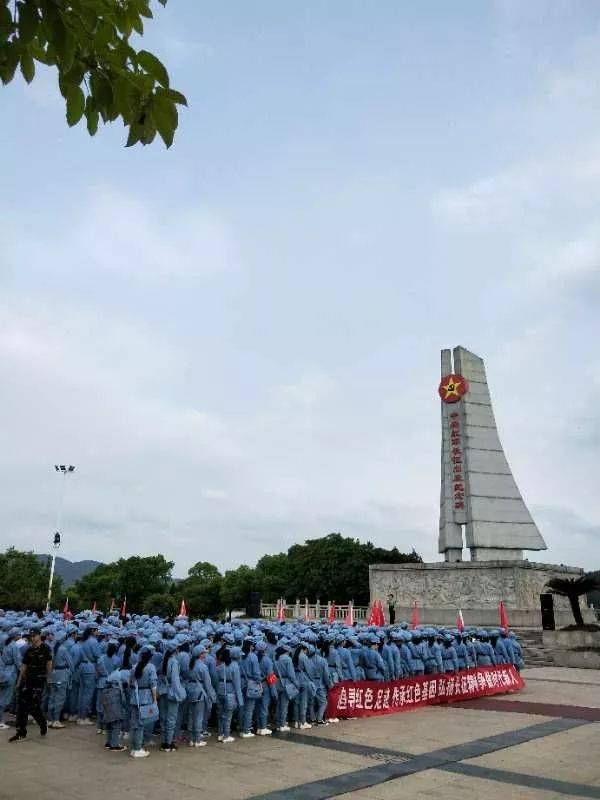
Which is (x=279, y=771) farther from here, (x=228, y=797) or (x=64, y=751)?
(x=64, y=751)

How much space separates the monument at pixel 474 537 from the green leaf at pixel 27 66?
32.2m

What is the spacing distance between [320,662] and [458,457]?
2633 cm

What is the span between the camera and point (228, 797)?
22.6 feet

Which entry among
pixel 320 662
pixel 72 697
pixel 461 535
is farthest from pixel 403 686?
pixel 461 535

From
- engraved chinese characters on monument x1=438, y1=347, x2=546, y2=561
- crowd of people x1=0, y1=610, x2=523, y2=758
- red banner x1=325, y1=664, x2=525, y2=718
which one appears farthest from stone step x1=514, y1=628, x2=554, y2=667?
crowd of people x1=0, y1=610, x2=523, y2=758

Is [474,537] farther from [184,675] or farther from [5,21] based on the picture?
[5,21]

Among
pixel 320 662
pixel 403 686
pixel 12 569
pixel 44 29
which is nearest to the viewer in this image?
pixel 44 29

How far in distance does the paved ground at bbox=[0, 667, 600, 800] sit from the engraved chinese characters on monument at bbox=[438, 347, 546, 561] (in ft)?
77.2

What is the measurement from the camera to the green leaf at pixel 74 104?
2.99m

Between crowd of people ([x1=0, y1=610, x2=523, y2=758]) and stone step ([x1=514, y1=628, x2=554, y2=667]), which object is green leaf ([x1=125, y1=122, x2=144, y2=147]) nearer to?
crowd of people ([x1=0, y1=610, x2=523, y2=758])

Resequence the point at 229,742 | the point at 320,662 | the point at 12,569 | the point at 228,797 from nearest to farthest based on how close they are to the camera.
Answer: the point at 228,797
the point at 229,742
the point at 320,662
the point at 12,569

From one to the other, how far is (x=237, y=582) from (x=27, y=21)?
56.0 m

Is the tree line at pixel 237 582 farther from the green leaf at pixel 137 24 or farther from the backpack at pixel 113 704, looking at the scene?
the green leaf at pixel 137 24

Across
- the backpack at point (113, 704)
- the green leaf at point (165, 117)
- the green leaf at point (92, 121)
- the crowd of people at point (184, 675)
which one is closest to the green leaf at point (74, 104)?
the green leaf at point (92, 121)
